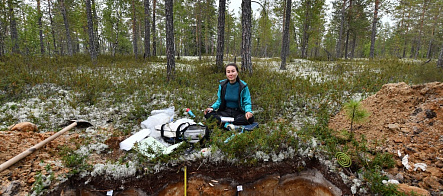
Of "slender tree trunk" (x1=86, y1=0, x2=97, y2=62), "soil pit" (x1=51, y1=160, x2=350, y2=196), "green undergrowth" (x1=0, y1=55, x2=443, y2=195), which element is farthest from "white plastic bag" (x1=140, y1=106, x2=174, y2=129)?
"slender tree trunk" (x1=86, y1=0, x2=97, y2=62)

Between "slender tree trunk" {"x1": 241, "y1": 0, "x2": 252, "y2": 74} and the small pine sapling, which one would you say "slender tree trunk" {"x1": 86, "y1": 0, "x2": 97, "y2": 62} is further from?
the small pine sapling

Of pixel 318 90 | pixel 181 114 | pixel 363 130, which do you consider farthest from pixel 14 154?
pixel 318 90

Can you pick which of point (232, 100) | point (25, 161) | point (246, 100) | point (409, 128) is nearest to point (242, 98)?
point (246, 100)

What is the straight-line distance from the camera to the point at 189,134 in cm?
390

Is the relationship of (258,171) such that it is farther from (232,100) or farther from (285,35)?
(285,35)

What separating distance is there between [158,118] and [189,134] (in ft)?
4.14

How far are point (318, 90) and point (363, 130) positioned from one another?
8.87ft

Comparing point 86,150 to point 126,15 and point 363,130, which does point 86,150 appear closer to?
point 363,130

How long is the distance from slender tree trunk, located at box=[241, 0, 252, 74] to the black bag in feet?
18.2

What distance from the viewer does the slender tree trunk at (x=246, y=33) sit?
8.44 m

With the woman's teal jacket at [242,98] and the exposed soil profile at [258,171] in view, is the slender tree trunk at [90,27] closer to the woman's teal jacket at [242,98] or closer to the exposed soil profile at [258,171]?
the exposed soil profile at [258,171]

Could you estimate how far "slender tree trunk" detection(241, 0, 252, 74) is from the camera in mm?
8438

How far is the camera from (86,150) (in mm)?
3578

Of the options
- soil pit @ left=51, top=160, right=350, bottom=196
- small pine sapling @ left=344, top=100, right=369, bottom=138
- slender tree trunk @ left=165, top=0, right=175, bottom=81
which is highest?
slender tree trunk @ left=165, top=0, right=175, bottom=81
